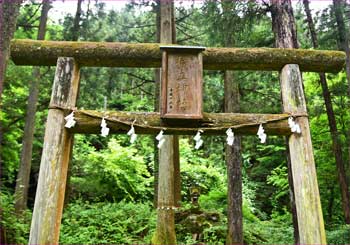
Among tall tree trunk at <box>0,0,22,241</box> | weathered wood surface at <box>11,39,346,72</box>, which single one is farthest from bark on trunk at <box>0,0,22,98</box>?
weathered wood surface at <box>11,39,346,72</box>

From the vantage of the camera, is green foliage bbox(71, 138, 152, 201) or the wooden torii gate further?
green foliage bbox(71, 138, 152, 201)

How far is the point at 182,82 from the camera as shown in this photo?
11.0 feet

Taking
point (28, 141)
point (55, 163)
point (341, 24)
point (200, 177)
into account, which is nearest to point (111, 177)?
point (28, 141)

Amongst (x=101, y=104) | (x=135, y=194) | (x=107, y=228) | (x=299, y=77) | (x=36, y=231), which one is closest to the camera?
(x=36, y=231)

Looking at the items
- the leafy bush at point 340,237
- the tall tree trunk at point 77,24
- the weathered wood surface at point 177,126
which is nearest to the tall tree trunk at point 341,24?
the leafy bush at point 340,237

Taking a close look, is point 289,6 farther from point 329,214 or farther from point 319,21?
point 329,214

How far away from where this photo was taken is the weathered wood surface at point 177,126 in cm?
325

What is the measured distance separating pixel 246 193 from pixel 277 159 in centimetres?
173

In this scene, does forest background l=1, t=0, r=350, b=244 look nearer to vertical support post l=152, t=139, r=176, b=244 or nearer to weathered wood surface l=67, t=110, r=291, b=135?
vertical support post l=152, t=139, r=176, b=244

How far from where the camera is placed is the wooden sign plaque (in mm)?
3250

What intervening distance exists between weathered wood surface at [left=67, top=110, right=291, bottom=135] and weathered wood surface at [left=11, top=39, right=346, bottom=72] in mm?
557

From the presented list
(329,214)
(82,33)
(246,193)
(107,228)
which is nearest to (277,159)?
(246,193)

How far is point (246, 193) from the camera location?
41.5ft

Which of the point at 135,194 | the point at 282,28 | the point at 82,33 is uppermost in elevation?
the point at 82,33
